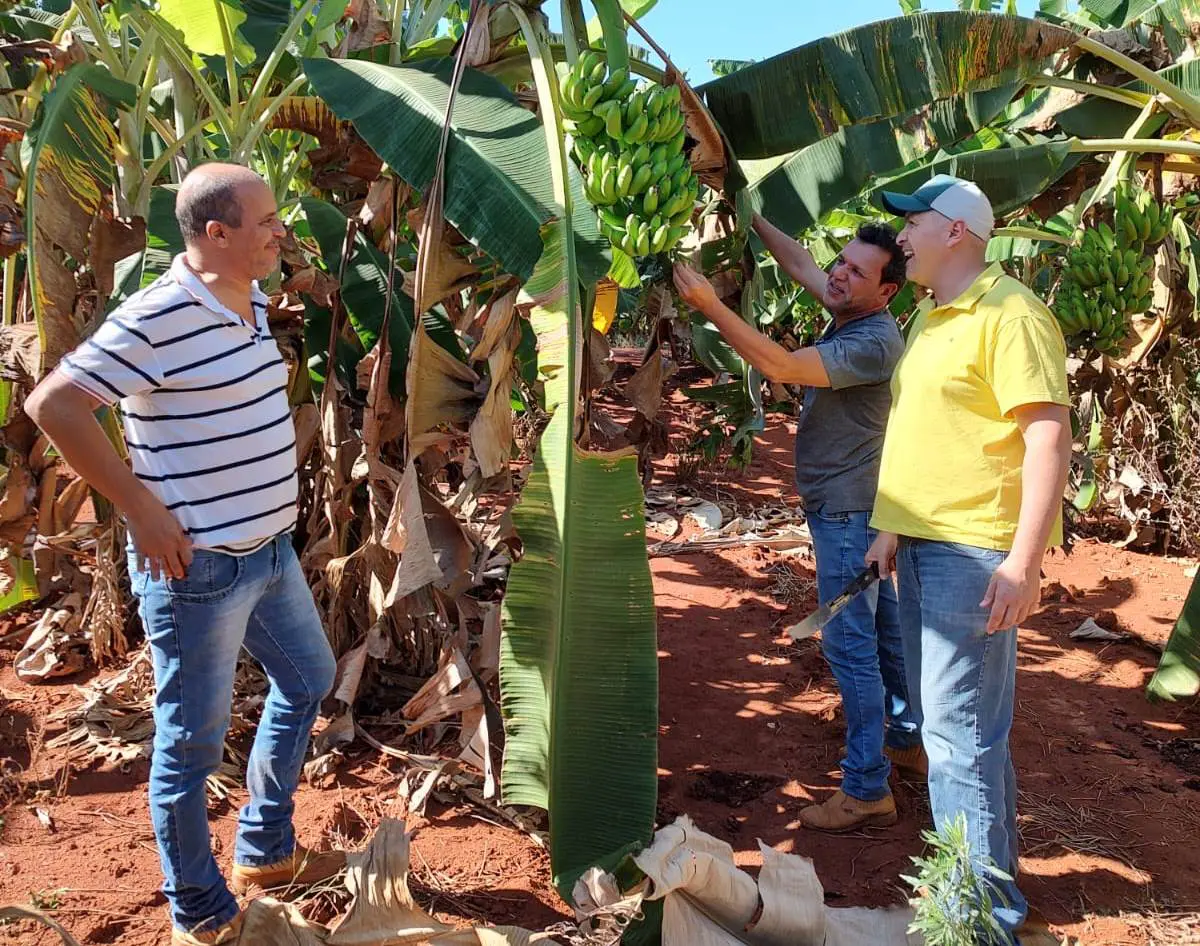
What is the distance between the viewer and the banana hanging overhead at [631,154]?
81.6 inches

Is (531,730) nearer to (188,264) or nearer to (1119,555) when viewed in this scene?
(188,264)

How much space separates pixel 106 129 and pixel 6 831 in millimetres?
2148

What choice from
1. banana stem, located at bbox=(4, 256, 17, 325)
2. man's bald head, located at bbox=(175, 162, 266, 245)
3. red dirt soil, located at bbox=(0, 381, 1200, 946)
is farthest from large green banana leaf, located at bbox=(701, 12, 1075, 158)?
banana stem, located at bbox=(4, 256, 17, 325)

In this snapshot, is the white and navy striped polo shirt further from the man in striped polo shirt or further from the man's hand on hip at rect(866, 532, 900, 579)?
the man's hand on hip at rect(866, 532, 900, 579)

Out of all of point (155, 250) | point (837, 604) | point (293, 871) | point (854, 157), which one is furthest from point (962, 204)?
point (293, 871)

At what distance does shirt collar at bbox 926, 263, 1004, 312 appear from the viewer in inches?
82.0

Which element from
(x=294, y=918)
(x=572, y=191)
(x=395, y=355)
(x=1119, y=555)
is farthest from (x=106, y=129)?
(x=1119, y=555)

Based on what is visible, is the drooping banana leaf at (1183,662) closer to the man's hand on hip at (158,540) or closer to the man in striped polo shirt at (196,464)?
the man in striped polo shirt at (196,464)

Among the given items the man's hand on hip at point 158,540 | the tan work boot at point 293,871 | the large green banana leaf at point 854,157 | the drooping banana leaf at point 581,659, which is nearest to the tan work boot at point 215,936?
the tan work boot at point 293,871

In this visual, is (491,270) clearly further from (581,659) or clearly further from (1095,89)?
(1095,89)

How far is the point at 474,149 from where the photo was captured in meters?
2.28

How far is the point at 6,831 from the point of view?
2.78 metres

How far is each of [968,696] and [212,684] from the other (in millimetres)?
1681

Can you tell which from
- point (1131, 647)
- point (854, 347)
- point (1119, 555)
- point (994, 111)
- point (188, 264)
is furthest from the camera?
point (1119, 555)
